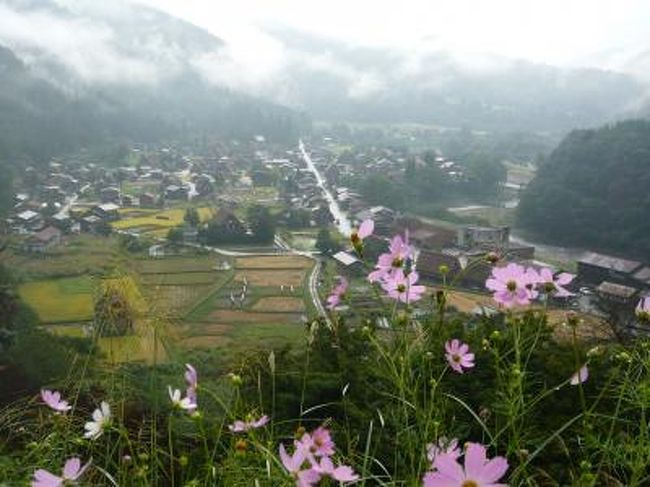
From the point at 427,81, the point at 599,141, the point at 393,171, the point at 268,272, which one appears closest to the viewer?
the point at 268,272

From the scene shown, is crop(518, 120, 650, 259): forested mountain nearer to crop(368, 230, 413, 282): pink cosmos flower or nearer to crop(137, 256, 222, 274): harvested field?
crop(137, 256, 222, 274): harvested field

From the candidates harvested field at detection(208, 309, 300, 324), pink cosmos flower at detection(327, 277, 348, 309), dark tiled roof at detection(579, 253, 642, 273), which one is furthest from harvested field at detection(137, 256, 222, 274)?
pink cosmos flower at detection(327, 277, 348, 309)

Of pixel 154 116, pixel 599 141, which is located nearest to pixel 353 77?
pixel 154 116

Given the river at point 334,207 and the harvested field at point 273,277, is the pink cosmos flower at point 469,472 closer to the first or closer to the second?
the harvested field at point 273,277

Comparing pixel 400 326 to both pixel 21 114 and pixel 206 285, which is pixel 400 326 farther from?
pixel 21 114

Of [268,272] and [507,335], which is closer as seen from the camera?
[507,335]

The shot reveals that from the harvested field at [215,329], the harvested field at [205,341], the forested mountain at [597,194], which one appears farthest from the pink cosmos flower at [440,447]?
the forested mountain at [597,194]
